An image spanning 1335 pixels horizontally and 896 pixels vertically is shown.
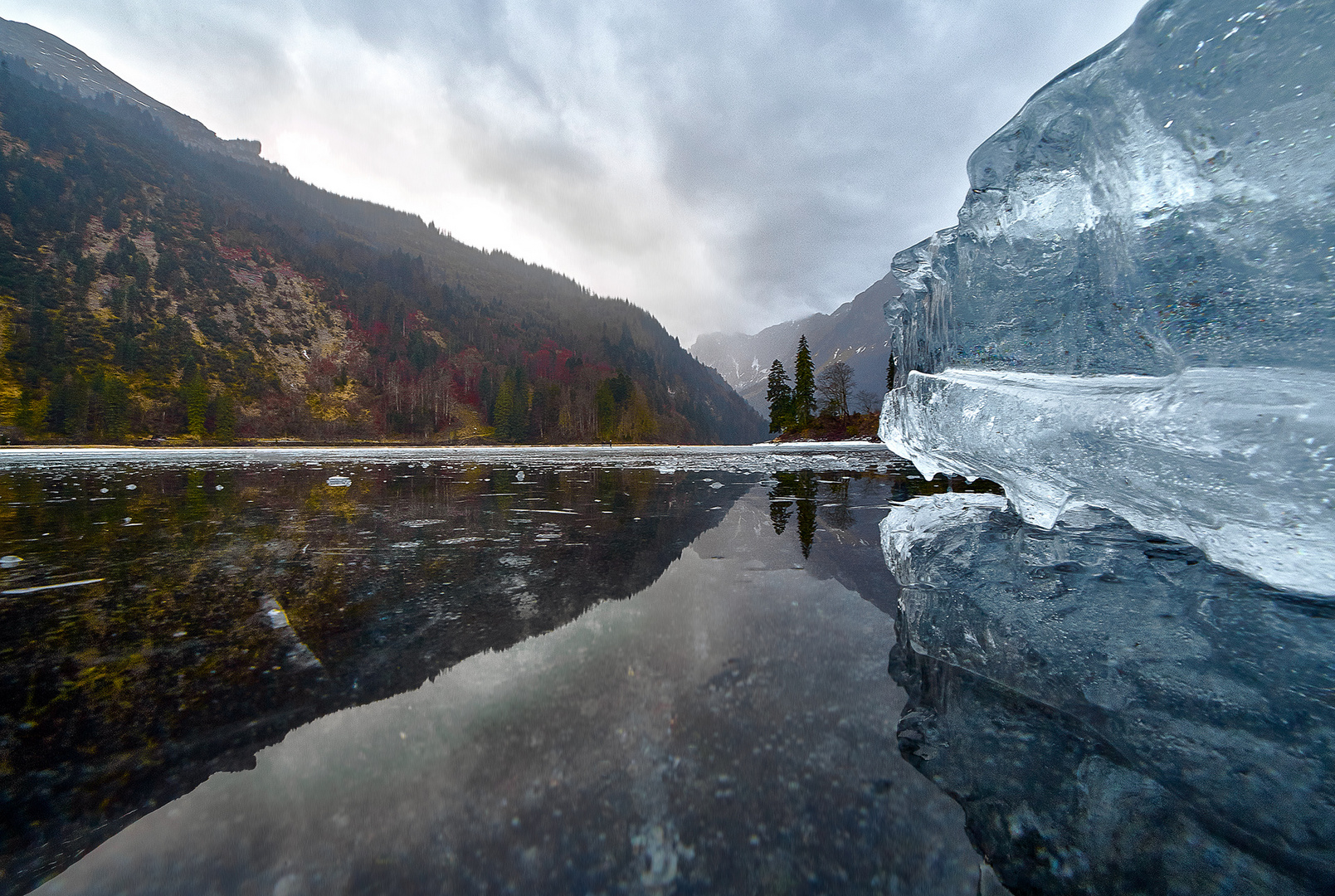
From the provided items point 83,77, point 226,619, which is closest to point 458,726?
point 226,619

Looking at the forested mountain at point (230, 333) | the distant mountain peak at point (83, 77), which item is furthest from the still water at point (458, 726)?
the distant mountain peak at point (83, 77)

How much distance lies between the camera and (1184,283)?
3.01 metres

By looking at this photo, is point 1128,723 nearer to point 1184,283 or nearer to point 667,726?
point 667,726

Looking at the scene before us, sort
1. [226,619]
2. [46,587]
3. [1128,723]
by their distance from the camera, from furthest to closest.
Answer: [46,587] < [226,619] < [1128,723]

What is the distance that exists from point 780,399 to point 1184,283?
58284 mm

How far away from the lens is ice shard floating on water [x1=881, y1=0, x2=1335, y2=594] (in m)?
2.45

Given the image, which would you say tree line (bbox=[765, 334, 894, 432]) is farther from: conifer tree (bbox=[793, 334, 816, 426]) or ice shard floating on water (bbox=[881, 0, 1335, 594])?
ice shard floating on water (bbox=[881, 0, 1335, 594])

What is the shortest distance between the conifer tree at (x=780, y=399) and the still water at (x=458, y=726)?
56.0 metres

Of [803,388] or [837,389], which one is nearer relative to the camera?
[803,388]

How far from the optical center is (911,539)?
212 inches

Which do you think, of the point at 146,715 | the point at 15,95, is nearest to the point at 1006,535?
the point at 146,715

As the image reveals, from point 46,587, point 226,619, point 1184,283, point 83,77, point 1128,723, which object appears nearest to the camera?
point 1128,723

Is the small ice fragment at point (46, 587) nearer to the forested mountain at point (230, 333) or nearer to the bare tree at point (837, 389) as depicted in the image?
the bare tree at point (837, 389)

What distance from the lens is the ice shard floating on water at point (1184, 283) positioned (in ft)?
8.05
